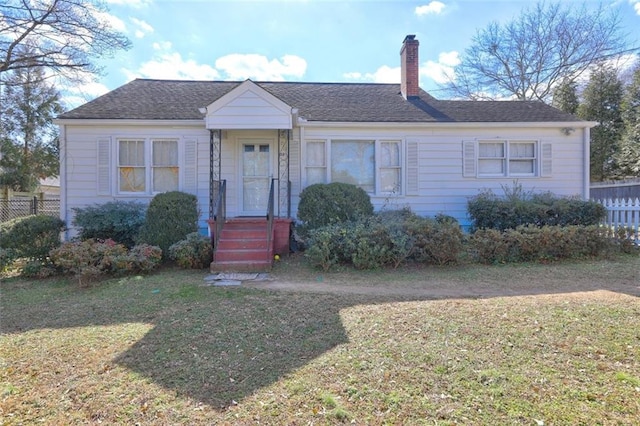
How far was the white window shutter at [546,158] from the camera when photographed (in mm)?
10883

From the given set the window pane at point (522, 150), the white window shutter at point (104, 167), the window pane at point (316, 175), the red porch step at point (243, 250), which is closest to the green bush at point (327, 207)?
the red porch step at point (243, 250)

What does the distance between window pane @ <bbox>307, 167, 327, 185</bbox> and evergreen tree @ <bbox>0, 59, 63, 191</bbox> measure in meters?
15.6

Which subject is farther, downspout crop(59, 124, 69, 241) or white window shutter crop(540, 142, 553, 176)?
white window shutter crop(540, 142, 553, 176)

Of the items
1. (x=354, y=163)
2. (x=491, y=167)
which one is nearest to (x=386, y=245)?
(x=354, y=163)

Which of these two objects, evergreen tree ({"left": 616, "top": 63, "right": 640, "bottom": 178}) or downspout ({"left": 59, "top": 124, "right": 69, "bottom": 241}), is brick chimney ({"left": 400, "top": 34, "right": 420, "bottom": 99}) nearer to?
downspout ({"left": 59, "top": 124, "right": 69, "bottom": 241})

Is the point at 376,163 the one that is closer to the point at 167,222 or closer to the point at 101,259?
the point at 167,222

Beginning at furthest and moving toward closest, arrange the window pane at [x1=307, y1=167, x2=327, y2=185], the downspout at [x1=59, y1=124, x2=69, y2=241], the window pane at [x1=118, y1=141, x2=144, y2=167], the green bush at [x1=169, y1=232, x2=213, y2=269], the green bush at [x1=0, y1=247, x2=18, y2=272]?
the window pane at [x1=307, y1=167, x2=327, y2=185]
the window pane at [x1=118, y1=141, x2=144, y2=167]
the downspout at [x1=59, y1=124, x2=69, y2=241]
the green bush at [x1=0, y1=247, x2=18, y2=272]
the green bush at [x1=169, y1=232, x2=213, y2=269]

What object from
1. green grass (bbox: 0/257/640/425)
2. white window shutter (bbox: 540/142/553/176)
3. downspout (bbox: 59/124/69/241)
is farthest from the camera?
white window shutter (bbox: 540/142/553/176)

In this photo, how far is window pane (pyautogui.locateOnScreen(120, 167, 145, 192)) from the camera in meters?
10.2

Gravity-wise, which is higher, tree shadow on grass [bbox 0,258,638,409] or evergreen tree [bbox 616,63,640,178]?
evergreen tree [bbox 616,63,640,178]

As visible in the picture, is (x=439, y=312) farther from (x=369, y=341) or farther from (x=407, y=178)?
(x=407, y=178)

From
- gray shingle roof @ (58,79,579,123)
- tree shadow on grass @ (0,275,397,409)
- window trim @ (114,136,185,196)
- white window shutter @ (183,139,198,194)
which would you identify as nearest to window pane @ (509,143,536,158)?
gray shingle roof @ (58,79,579,123)

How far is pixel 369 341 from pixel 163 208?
6.35m

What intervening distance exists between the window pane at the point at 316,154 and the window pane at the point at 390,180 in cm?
178
